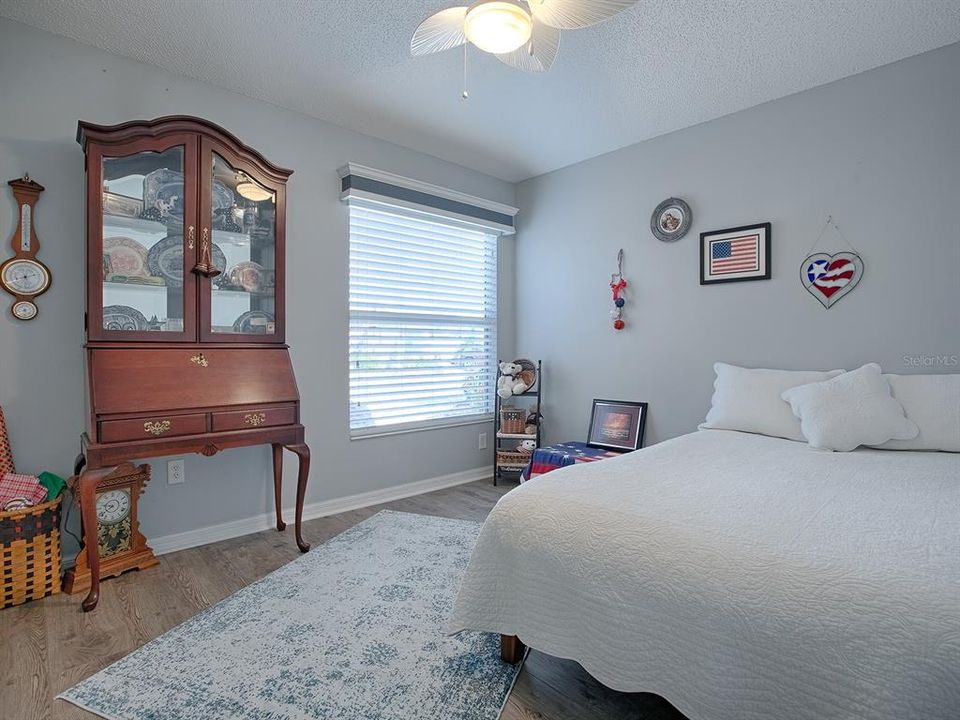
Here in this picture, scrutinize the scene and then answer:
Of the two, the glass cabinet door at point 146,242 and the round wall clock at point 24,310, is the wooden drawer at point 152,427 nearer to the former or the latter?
the glass cabinet door at point 146,242

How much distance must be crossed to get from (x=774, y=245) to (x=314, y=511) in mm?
3176

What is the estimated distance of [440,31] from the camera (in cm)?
182

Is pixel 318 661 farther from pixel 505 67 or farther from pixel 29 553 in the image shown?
pixel 505 67

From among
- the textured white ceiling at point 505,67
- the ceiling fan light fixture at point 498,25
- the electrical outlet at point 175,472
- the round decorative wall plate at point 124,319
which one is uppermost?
the textured white ceiling at point 505,67

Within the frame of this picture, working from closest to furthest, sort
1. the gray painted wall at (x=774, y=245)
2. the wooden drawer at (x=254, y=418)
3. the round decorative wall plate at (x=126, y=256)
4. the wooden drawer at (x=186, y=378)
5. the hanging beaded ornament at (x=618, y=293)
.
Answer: the wooden drawer at (x=186, y=378) < the round decorative wall plate at (x=126, y=256) < the wooden drawer at (x=254, y=418) < the gray painted wall at (x=774, y=245) < the hanging beaded ornament at (x=618, y=293)

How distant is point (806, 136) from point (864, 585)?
2.71 m

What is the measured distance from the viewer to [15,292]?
2.28 m

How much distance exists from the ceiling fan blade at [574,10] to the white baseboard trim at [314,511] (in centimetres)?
280

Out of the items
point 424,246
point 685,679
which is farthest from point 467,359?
point 685,679

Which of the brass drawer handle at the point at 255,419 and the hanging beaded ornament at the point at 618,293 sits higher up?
the hanging beaded ornament at the point at 618,293

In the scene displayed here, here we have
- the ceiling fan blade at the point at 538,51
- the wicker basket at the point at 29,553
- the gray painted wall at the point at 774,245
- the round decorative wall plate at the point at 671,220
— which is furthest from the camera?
the round decorative wall plate at the point at 671,220

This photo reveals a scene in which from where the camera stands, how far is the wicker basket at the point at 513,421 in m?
4.02

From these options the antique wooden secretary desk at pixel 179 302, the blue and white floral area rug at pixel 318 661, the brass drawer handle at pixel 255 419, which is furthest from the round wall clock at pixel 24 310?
the blue and white floral area rug at pixel 318 661

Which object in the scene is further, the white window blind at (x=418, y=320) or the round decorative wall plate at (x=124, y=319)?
the white window blind at (x=418, y=320)
